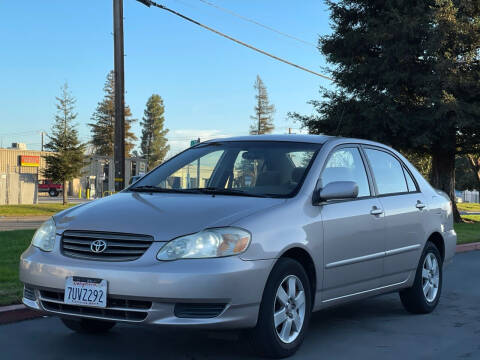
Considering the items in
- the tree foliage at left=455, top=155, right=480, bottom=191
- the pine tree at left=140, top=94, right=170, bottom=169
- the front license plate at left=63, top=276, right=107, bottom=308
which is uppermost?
the pine tree at left=140, top=94, right=170, bottom=169

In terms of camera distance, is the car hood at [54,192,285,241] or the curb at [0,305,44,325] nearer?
the car hood at [54,192,285,241]

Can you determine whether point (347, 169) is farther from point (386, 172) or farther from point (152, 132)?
point (152, 132)

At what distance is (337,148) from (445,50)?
17.3 meters

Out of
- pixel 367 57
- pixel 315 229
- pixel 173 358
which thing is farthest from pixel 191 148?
pixel 367 57

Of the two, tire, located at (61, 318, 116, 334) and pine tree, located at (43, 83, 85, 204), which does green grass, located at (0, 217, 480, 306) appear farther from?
pine tree, located at (43, 83, 85, 204)

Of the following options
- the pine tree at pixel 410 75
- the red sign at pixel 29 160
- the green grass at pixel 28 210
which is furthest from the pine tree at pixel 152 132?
the pine tree at pixel 410 75

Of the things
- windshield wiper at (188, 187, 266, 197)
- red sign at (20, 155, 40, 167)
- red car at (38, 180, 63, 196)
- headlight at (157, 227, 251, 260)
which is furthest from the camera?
red sign at (20, 155, 40, 167)

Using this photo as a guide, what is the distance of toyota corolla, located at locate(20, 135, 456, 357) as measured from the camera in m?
4.14

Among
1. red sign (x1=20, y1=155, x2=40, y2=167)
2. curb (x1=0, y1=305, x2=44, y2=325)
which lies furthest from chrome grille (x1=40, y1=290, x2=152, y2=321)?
red sign (x1=20, y1=155, x2=40, y2=167)

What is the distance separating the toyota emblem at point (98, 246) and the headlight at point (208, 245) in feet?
1.26

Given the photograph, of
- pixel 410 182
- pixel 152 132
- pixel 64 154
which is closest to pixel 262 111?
pixel 152 132

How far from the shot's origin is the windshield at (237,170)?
204 inches

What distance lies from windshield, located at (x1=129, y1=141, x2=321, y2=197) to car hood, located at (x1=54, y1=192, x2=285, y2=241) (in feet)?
0.99

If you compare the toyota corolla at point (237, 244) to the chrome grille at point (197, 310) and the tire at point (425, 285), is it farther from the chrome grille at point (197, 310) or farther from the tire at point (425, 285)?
the tire at point (425, 285)
